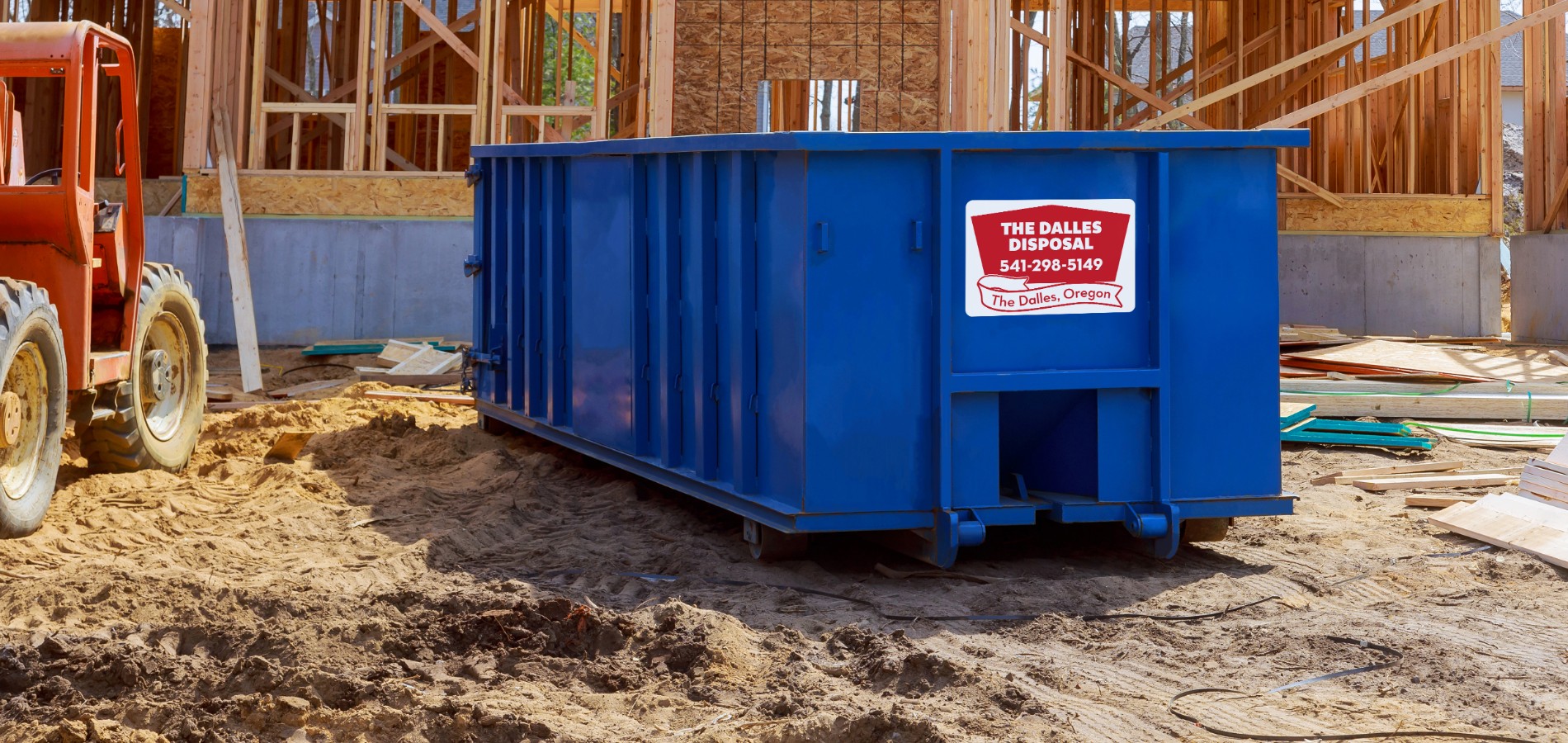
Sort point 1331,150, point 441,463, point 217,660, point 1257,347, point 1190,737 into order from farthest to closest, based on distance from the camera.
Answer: point 1331,150
point 441,463
point 1257,347
point 217,660
point 1190,737

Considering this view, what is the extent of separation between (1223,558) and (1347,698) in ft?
7.03

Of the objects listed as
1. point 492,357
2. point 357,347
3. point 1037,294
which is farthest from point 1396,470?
point 357,347

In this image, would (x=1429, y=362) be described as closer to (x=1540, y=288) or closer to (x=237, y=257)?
(x=1540, y=288)

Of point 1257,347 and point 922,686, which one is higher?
point 1257,347

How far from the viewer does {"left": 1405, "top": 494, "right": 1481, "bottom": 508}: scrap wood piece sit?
7828 millimetres

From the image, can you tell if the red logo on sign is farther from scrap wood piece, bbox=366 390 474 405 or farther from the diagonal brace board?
the diagonal brace board

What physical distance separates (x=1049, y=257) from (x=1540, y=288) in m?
13.9

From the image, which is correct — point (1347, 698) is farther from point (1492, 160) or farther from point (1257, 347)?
point (1492, 160)

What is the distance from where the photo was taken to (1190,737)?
4.20m

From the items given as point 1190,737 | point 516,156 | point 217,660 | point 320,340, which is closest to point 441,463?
point 516,156

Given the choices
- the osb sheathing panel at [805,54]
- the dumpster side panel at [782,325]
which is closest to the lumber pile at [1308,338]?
the osb sheathing panel at [805,54]

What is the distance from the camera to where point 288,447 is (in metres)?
8.91

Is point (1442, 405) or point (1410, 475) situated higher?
point (1442, 405)

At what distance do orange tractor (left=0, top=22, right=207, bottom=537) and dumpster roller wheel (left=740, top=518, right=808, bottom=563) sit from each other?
333cm
